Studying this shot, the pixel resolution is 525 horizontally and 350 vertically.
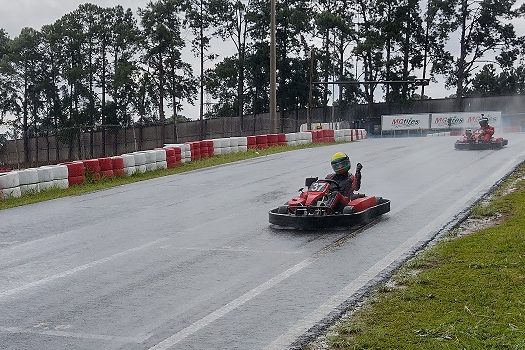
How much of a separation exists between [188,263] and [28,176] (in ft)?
32.1

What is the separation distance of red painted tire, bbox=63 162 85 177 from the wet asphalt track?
223cm

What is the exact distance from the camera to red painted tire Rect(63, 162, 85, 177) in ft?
62.1

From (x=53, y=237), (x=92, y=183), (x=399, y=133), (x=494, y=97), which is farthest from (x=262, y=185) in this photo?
(x=494, y=97)

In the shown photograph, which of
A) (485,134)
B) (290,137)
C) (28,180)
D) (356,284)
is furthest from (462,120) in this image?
(356,284)

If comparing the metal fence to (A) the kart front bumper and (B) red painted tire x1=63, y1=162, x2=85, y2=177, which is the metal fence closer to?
(B) red painted tire x1=63, y1=162, x2=85, y2=177

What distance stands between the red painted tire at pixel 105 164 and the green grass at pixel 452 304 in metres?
12.7

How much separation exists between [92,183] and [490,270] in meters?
13.7

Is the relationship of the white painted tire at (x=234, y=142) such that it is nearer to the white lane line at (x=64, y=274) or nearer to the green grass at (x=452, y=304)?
the white lane line at (x=64, y=274)

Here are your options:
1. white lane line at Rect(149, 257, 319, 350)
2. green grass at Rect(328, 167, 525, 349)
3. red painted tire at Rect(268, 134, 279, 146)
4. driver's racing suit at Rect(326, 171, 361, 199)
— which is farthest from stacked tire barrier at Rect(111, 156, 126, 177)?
green grass at Rect(328, 167, 525, 349)

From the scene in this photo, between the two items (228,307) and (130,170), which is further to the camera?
(130,170)

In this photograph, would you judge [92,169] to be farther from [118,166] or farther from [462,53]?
[462,53]

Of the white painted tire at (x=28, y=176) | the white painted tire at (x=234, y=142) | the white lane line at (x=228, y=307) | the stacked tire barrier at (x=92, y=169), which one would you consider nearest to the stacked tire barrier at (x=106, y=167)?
the stacked tire barrier at (x=92, y=169)

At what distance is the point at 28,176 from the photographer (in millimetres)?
17500

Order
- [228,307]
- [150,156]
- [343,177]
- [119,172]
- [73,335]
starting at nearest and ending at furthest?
[73,335] → [228,307] → [343,177] → [119,172] → [150,156]
